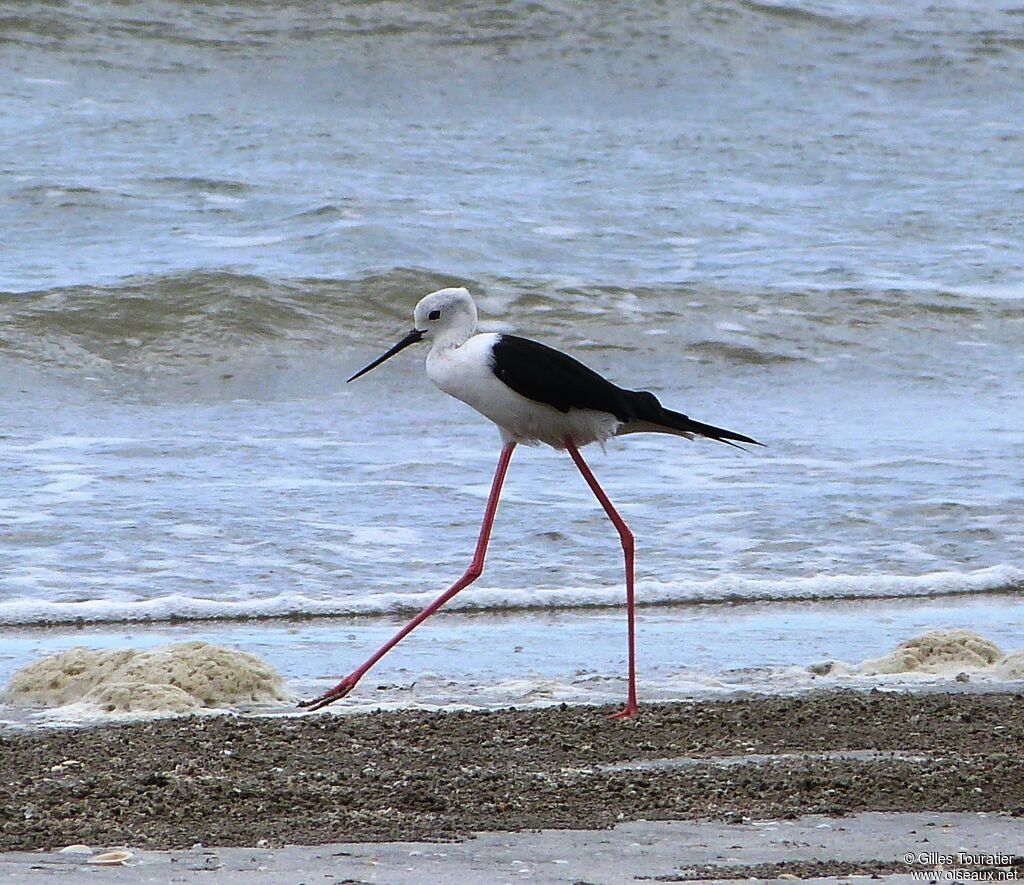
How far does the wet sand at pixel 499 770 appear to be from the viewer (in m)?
3.45

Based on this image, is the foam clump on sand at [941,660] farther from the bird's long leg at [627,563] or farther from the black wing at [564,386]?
the black wing at [564,386]

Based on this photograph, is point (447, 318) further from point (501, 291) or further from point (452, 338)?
point (501, 291)

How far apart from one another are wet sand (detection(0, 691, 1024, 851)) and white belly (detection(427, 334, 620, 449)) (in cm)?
91

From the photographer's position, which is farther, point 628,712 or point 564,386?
point 564,386

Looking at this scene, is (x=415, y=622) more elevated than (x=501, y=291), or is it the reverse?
(x=415, y=622)

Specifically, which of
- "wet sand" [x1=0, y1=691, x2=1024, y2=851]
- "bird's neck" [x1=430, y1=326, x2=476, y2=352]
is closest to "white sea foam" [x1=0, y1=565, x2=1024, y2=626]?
"bird's neck" [x1=430, y1=326, x2=476, y2=352]

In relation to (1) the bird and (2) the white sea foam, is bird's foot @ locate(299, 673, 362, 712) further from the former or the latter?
(2) the white sea foam

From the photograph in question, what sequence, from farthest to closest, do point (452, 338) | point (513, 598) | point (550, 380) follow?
1. point (513, 598)
2. point (452, 338)
3. point (550, 380)

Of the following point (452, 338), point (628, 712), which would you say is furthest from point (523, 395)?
point (628, 712)

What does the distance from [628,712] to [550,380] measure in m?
1.00

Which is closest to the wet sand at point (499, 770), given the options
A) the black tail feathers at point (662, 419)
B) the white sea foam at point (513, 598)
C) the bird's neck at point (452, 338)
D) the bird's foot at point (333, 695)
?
the bird's foot at point (333, 695)

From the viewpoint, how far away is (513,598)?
6.47 m

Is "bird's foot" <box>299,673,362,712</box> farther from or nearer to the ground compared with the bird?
nearer to the ground

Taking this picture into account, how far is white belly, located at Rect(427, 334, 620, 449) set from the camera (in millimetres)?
5051
